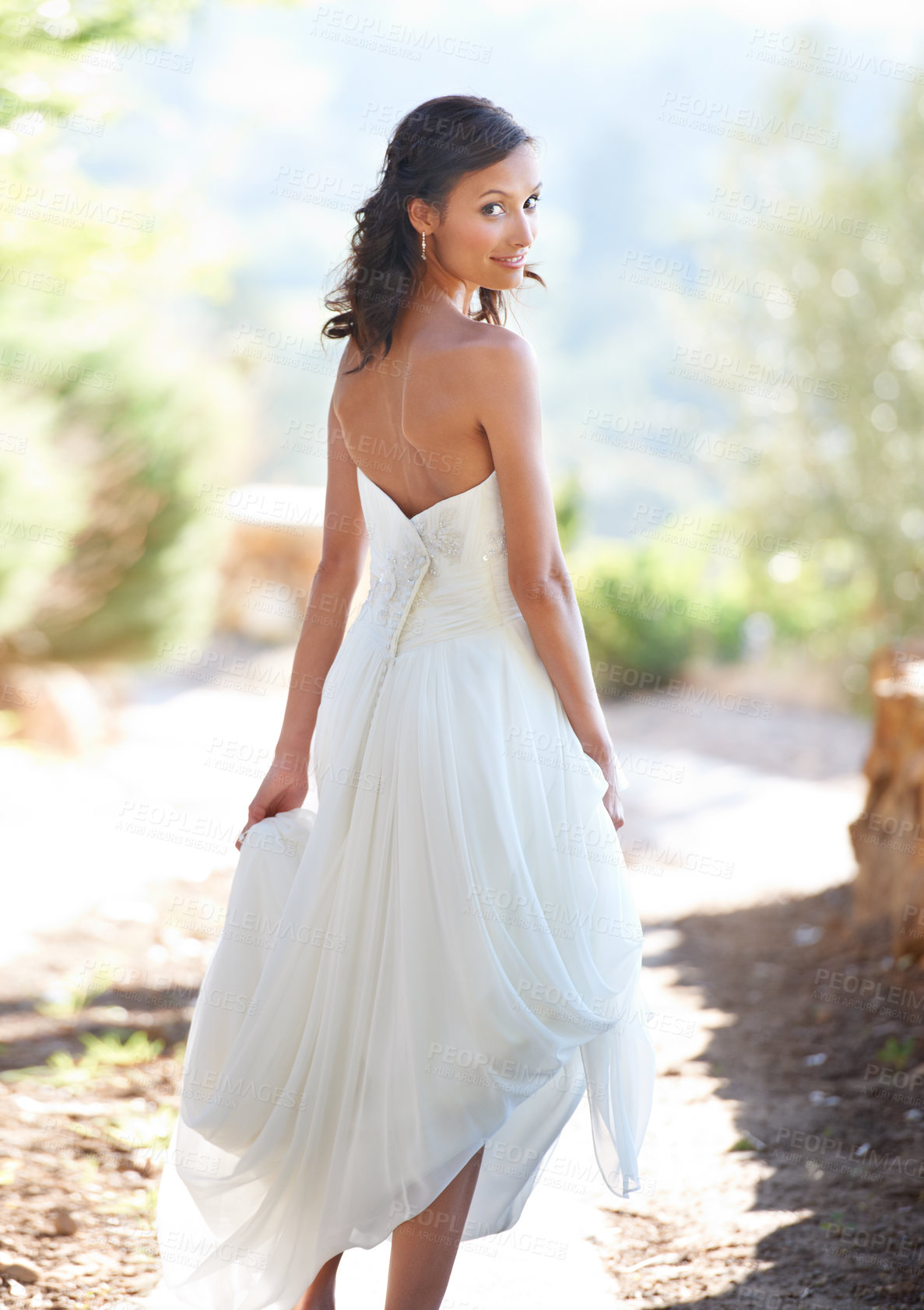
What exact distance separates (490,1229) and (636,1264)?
1.71ft

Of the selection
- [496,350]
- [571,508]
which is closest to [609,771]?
[496,350]

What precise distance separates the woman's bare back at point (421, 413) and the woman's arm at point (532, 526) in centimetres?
3

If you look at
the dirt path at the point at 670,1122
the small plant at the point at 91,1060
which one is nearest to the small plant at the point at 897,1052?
the dirt path at the point at 670,1122

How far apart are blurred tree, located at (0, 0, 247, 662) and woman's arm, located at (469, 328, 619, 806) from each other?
1905mm

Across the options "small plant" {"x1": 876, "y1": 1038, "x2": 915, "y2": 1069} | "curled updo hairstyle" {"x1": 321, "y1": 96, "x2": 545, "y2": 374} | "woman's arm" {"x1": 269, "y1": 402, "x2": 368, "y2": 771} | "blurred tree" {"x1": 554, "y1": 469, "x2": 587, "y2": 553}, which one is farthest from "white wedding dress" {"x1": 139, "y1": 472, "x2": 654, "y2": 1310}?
"blurred tree" {"x1": 554, "y1": 469, "x2": 587, "y2": 553}

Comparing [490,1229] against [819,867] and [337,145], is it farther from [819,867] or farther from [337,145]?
[337,145]

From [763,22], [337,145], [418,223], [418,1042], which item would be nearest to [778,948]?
[418,1042]

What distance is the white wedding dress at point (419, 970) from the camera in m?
1.75

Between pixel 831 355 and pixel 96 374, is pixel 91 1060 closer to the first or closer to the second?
pixel 96 374

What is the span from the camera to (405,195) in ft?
6.19

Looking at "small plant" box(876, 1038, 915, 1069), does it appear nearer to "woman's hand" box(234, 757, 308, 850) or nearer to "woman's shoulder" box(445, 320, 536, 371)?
"woman's hand" box(234, 757, 308, 850)

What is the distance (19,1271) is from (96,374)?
6322mm

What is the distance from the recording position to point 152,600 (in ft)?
27.0

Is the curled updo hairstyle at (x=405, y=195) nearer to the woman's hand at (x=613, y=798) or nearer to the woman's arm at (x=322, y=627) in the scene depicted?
the woman's arm at (x=322, y=627)
